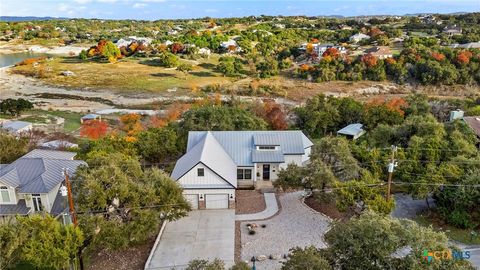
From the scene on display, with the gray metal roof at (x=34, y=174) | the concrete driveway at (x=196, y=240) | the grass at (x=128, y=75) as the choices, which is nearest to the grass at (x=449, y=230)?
the concrete driveway at (x=196, y=240)

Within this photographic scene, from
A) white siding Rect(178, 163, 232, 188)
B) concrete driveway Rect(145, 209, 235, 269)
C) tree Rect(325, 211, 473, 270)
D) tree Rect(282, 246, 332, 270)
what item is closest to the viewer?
tree Rect(325, 211, 473, 270)

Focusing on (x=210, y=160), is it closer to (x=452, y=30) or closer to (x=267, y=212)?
(x=267, y=212)

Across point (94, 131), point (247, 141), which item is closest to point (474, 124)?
point (247, 141)

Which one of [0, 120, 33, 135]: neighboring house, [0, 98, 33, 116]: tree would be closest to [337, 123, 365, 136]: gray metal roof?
[0, 120, 33, 135]: neighboring house

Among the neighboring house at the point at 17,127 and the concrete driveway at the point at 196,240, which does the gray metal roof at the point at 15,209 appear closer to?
the concrete driveway at the point at 196,240

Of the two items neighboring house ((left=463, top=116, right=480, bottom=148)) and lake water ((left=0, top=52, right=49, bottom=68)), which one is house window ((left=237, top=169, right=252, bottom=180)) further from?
lake water ((left=0, top=52, right=49, bottom=68))

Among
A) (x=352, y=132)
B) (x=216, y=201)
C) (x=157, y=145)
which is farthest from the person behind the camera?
(x=352, y=132)
